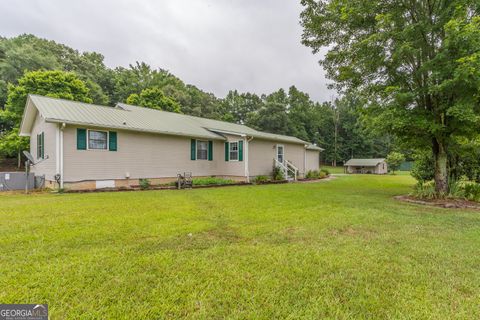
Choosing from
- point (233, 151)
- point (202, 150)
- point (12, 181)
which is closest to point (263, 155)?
point (233, 151)

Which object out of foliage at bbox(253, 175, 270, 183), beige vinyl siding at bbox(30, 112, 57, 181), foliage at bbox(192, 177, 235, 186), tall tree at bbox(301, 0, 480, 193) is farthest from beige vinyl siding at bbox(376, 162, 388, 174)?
beige vinyl siding at bbox(30, 112, 57, 181)

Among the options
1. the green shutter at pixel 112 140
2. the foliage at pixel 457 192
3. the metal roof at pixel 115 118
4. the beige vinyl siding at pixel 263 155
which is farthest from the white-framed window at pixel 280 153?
the green shutter at pixel 112 140

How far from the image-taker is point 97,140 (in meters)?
10.6

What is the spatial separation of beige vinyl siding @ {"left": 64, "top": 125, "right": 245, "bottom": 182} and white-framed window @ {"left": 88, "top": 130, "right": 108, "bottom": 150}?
20 centimetres

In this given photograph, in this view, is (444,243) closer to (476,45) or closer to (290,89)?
(476,45)

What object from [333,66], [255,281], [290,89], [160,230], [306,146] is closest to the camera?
[255,281]

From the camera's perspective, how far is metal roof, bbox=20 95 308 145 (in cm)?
993

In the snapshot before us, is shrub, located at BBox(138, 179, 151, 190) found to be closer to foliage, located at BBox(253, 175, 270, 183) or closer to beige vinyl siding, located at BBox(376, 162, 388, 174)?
foliage, located at BBox(253, 175, 270, 183)

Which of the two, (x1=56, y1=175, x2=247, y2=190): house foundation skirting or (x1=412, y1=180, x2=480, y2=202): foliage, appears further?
(x1=56, y1=175, x2=247, y2=190): house foundation skirting

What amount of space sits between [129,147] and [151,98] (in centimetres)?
1820

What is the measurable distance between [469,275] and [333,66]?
9258 mm

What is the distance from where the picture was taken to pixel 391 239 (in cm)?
410

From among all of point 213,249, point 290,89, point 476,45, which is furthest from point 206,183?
point 290,89

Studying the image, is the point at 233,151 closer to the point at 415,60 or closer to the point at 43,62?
the point at 415,60
